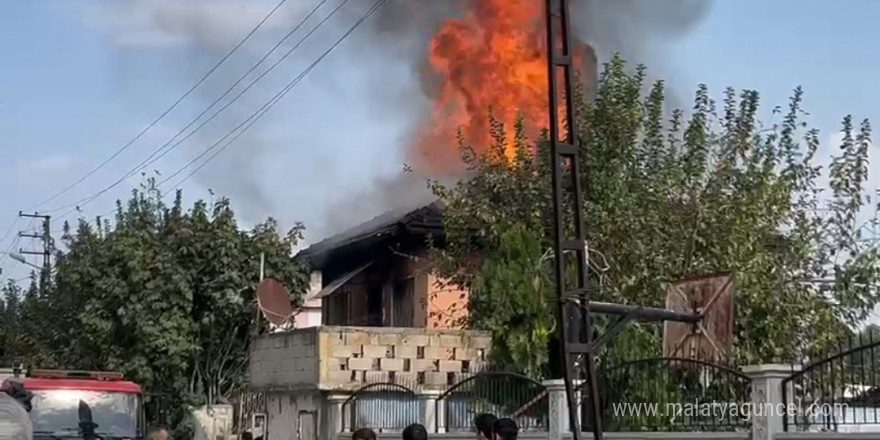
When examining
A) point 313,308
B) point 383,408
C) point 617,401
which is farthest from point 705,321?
point 313,308

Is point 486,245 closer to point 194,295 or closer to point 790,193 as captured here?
point 790,193

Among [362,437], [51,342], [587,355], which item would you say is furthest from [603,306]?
[51,342]

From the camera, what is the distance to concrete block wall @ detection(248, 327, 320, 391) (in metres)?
20.3

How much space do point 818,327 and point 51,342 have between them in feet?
71.0

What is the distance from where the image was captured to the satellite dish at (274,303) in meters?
23.4

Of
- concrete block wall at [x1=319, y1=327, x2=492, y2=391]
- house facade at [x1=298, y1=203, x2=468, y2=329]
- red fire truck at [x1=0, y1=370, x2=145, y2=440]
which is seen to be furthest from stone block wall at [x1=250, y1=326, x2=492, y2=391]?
red fire truck at [x1=0, y1=370, x2=145, y2=440]

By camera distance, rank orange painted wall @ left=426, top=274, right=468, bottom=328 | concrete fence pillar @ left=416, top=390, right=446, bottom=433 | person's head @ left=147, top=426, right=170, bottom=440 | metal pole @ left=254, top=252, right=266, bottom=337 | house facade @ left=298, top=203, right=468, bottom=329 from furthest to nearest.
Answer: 1. metal pole @ left=254, top=252, right=266, bottom=337
2. house facade @ left=298, top=203, right=468, bottom=329
3. orange painted wall @ left=426, top=274, right=468, bottom=328
4. concrete fence pillar @ left=416, top=390, right=446, bottom=433
5. person's head @ left=147, top=426, right=170, bottom=440

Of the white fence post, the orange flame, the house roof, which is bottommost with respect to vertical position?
the white fence post

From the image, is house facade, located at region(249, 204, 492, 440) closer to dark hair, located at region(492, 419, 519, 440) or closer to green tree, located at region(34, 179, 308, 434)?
green tree, located at region(34, 179, 308, 434)

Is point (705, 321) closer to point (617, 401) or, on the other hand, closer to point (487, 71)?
point (617, 401)

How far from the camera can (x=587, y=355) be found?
11.6 m

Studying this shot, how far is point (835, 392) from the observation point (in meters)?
12.5

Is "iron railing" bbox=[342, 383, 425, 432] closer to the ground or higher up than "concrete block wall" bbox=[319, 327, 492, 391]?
closer to the ground

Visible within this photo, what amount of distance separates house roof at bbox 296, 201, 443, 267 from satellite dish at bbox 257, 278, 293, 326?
419 centimetres
